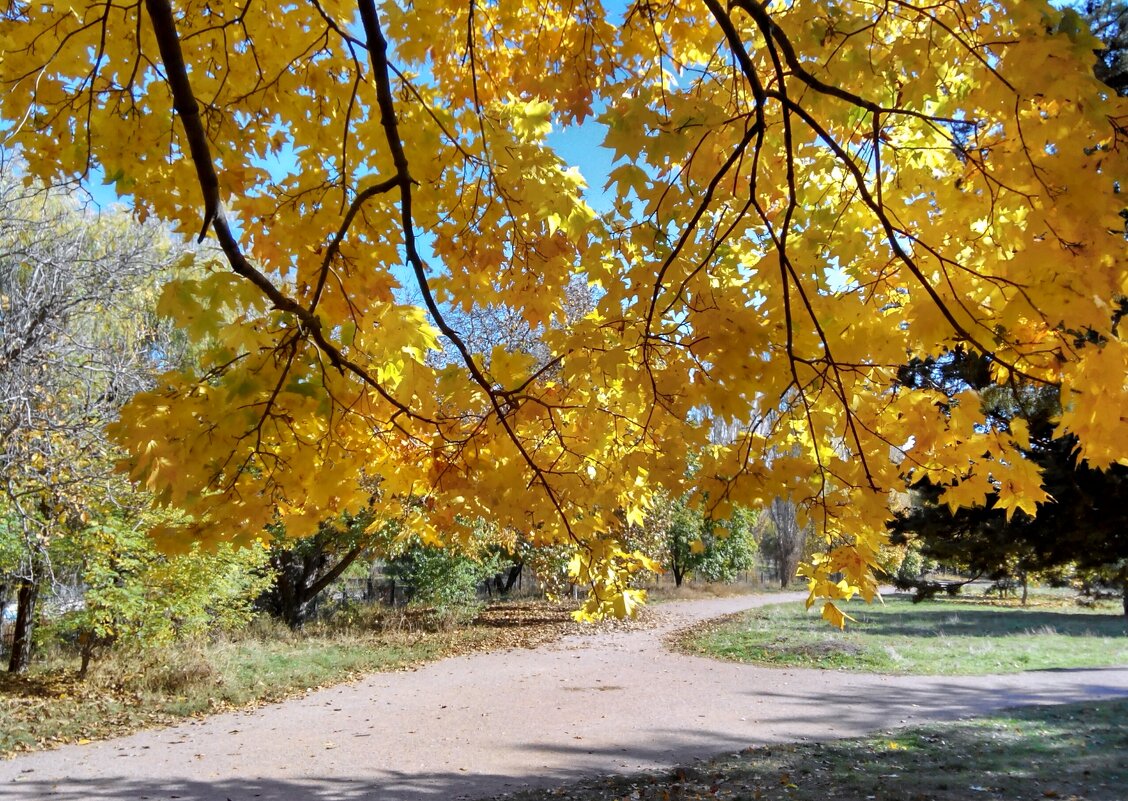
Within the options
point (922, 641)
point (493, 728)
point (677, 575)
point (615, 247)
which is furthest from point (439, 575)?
point (615, 247)

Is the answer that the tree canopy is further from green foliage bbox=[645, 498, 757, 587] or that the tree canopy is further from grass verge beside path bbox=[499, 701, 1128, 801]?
green foliage bbox=[645, 498, 757, 587]

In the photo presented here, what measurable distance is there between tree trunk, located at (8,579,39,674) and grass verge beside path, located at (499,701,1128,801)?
345 inches

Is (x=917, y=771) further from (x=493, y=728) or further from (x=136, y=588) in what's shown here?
(x=136, y=588)

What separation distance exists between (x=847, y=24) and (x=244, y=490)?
270 cm

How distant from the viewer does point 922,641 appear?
52.6ft

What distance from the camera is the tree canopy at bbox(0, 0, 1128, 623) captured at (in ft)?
7.54

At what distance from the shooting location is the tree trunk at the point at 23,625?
1075 cm

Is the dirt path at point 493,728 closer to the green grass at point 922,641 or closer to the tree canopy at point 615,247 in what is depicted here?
the green grass at point 922,641

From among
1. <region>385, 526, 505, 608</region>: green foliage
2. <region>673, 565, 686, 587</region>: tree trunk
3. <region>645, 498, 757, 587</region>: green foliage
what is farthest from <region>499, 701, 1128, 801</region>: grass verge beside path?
<region>673, 565, 686, 587</region>: tree trunk

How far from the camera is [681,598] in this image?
29422 millimetres

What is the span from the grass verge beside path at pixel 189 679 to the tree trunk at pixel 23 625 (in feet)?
0.97

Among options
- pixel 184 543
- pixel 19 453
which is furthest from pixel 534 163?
pixel 19 453

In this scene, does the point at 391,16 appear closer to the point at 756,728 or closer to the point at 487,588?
the point at 756,728

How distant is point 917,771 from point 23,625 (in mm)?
12270
